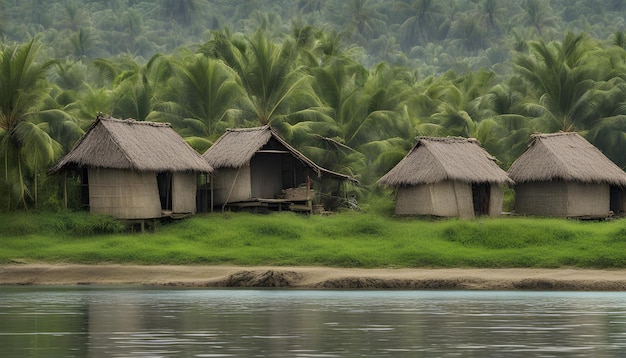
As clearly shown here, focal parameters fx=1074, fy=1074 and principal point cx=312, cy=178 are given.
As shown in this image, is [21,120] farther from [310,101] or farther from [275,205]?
[310,101]

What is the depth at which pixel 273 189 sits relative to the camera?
4059cm

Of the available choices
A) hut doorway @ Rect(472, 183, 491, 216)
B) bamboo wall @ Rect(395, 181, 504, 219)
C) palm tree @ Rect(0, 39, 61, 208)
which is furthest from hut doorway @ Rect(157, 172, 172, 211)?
hut doorway @ Rect(472, 183, 491, 216)

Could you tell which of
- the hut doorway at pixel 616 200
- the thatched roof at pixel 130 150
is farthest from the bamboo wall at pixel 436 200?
the thatched roof at pixel 130 150

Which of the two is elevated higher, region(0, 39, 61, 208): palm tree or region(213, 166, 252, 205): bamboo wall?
region(0, 39, 61, 208): palm tree

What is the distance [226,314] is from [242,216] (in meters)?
15.5

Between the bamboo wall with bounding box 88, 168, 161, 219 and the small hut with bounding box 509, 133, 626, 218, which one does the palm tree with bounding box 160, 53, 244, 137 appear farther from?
the small hut with bounding box 509, 133, 626, 218

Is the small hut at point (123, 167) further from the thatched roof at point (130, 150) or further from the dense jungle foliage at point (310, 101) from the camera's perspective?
the dense jungle foliage at point (310, 101)

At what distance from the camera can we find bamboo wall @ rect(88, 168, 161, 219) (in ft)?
113

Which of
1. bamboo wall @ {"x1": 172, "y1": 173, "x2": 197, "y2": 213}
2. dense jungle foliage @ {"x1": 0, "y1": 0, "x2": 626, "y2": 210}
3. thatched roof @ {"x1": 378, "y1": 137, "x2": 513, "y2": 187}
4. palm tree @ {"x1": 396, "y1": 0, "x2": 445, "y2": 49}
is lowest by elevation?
bamboo wall @ {"x1": 172, "y1": 173, "x2": 197, "y2": 213}

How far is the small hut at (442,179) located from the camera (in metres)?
36.9

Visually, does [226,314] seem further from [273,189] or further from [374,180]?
[374,180]

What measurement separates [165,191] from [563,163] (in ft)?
46.5

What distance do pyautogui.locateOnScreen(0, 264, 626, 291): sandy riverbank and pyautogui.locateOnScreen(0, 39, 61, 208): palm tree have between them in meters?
4.35

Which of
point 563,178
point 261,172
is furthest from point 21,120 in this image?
point 563,178
